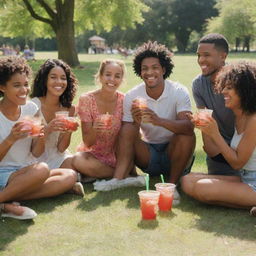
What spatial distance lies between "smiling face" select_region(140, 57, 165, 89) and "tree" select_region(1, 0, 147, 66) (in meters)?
21.3

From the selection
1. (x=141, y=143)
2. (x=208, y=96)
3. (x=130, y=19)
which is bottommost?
(x=141, y=143)

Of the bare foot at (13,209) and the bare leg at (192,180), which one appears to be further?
the bare leg at (192,180)

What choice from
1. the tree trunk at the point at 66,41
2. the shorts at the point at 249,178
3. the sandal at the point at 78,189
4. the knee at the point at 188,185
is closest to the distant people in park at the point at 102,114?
the sandal at the point at 78,189

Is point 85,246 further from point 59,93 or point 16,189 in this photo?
point 59,93

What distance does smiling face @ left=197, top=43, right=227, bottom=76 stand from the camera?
5.10 meters

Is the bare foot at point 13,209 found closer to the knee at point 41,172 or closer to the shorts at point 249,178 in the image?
the knee at point 41,172

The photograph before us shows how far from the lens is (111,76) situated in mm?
5090

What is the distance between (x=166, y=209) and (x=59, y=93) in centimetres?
174

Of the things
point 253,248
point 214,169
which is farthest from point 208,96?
point 253,248

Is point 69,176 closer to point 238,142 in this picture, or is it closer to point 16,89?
point 16,89

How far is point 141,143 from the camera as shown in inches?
203

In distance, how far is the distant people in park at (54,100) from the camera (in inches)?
195

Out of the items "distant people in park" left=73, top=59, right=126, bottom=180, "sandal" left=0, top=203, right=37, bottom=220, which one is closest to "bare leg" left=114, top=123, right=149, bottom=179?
"distant people in park" left=73, top=59, right=126, bottom=180

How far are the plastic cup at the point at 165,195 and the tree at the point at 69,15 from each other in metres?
22.5
